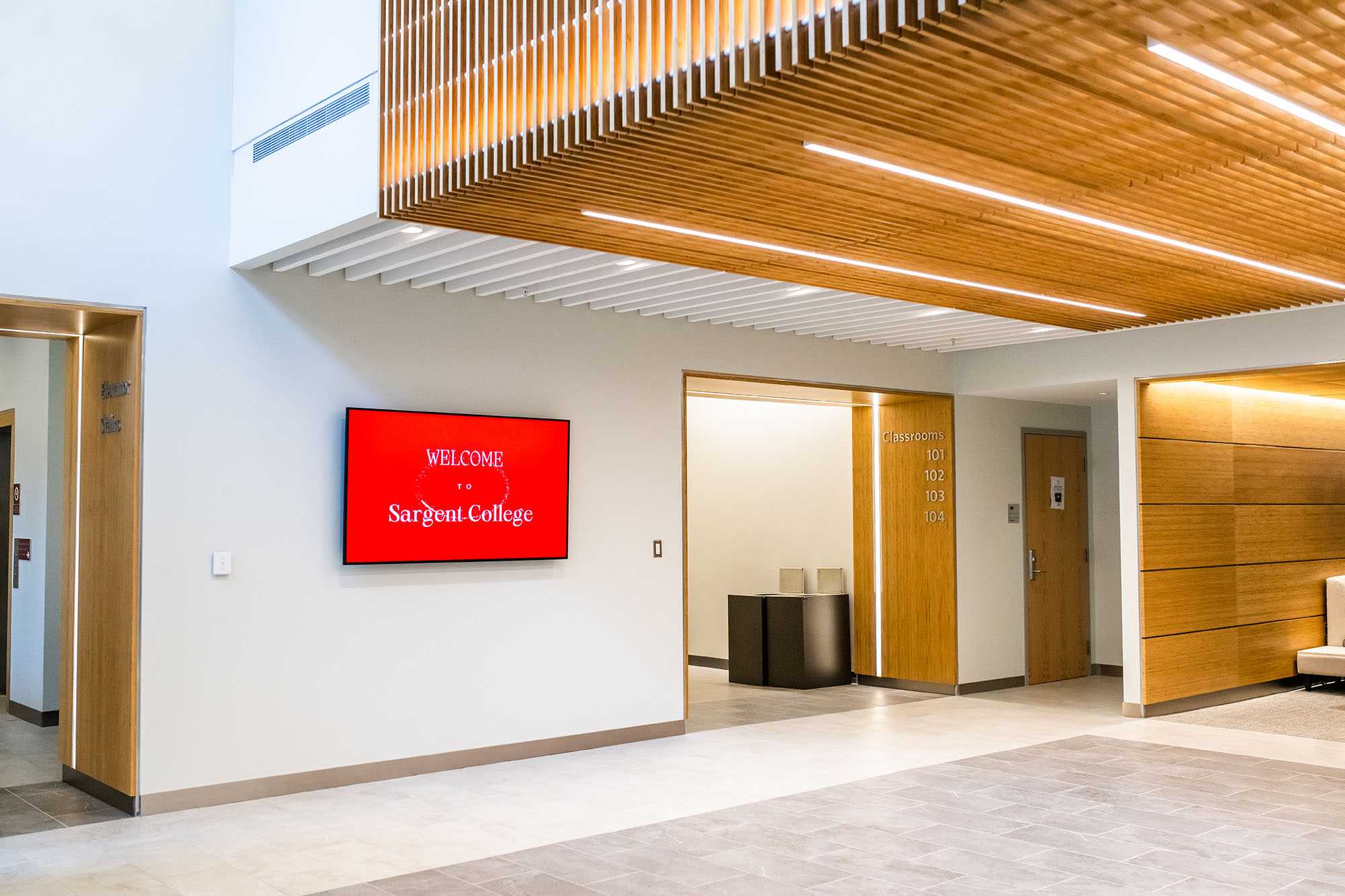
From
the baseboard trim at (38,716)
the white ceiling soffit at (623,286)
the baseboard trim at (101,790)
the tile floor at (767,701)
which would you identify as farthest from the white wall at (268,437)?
the baseboard trim at (38,716)

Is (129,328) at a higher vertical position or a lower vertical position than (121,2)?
lower

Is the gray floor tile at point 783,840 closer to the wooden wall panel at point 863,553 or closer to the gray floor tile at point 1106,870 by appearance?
the gray floor tile at point 1106,870

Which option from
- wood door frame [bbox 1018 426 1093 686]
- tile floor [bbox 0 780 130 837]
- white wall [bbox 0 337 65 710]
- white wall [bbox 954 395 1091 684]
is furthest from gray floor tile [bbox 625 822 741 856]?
wood door frame [bbox 1018 426 1093 686]

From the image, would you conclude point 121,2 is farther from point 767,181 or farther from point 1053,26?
point 1053,26

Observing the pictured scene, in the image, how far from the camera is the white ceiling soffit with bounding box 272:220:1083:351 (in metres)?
5.96

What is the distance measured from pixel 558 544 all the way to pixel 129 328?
2.84 m

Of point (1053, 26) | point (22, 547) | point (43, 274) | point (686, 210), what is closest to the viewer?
point (1053, 26)

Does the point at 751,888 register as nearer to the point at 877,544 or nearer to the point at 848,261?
the point at 848,261

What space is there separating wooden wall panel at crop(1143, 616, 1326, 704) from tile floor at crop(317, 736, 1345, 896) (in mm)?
1964

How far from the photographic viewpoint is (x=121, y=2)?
20.0ft

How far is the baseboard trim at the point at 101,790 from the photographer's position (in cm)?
589

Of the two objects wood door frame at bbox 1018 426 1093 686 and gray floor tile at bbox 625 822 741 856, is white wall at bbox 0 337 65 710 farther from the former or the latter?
wood door frame at bbox 1018 426 1093 686

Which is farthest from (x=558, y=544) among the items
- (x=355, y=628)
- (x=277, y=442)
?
(x=277, y=442)

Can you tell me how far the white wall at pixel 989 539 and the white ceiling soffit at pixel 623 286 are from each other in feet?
4.48
